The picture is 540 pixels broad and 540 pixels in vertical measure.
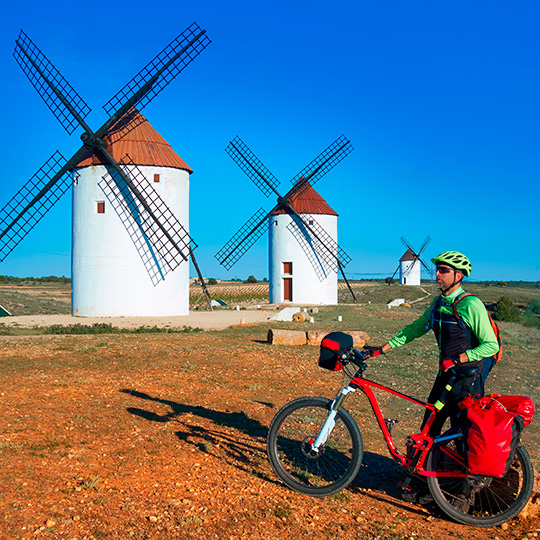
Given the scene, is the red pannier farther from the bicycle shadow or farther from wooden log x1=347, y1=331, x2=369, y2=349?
wooden log x1=347, y1=331, x2=369, y2=349

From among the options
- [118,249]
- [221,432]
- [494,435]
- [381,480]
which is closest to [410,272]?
[118,249]

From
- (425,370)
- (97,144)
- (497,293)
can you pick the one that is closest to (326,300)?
(97,144)

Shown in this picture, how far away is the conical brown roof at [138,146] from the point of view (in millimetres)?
25344

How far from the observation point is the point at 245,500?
5227mm

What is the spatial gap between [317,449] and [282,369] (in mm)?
7072

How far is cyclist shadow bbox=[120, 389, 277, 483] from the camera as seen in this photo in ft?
21.2

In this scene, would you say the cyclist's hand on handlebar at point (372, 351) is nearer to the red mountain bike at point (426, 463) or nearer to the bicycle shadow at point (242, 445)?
the red mountain bike at point (426, 463)

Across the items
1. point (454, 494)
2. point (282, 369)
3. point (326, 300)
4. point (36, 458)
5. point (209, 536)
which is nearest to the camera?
point (209, 536)

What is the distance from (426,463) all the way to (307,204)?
36.4 metres

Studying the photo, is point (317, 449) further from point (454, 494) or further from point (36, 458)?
point (36, 458)

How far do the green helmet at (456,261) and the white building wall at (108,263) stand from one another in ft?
69.5

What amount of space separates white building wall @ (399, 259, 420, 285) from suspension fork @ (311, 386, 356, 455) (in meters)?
72.3

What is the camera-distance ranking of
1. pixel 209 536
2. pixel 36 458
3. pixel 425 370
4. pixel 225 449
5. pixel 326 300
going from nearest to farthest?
1. pixel 209 536
2. pixel 36 458
3. pixel 225 449
4. pixel 425 370
5. pixel 326 300

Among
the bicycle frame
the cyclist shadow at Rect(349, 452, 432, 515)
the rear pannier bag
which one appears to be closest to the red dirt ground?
the cyclist shadow at Rect(349, 452, 432, 515)
